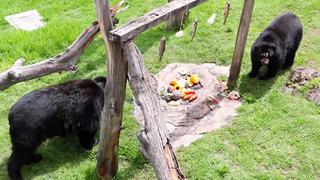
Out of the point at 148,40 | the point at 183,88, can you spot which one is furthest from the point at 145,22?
the point at 148,40

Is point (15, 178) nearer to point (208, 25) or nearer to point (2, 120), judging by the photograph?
point (2, 120)

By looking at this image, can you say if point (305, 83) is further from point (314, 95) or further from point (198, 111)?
point (198, 111)

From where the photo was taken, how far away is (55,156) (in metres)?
7.46

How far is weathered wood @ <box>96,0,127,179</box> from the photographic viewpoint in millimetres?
5551

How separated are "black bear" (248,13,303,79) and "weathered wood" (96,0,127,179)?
140 inches

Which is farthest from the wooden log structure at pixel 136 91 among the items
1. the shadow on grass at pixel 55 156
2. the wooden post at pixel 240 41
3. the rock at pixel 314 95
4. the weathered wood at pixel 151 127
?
the rock at pixel 314 95

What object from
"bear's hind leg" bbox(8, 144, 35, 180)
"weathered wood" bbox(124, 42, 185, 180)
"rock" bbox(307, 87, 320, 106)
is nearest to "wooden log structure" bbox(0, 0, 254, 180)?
"weathered wood" bbox(124, 42, 185, 180)

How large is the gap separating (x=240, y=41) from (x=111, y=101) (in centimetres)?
327

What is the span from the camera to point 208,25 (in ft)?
36.5

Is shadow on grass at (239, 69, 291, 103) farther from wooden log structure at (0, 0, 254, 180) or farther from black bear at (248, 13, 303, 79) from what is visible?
wooden log structure at (0, 0, 254, 180)

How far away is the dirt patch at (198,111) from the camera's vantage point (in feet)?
25.7

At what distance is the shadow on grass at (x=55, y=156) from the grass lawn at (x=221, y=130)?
0.05 ft

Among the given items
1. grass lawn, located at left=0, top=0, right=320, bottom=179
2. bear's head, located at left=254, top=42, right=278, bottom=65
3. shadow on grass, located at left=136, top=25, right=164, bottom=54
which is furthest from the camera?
shadow on grass, located at left=136, top=25, right=164, bottom=54

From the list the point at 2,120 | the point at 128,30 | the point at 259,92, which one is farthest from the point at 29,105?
the point at 259,92
